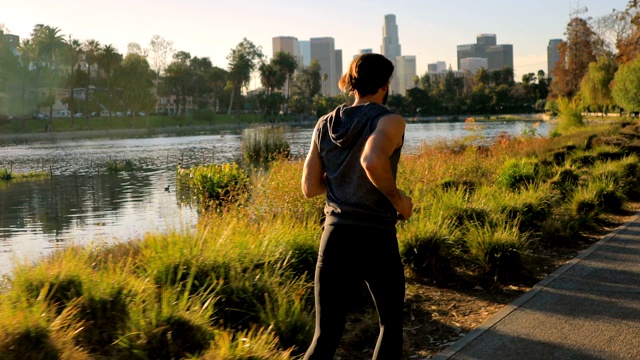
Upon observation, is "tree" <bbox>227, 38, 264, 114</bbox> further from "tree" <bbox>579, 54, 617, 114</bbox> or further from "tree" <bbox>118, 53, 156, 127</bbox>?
"tree" <bbox>579, 54, 617, 114</bbox>

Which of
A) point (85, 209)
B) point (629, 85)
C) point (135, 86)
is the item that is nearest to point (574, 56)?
point (629, 85)

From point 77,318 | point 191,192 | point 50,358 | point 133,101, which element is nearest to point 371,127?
point 50,358

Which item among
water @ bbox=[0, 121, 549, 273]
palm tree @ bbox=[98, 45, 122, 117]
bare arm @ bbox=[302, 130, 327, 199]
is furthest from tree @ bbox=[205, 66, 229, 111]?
bare arm @ bbox=[302, 130, 327, 199]

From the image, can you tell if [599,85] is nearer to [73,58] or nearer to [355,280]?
[355,280]

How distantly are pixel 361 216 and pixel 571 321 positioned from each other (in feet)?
9.44

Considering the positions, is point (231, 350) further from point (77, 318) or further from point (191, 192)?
point (191, 192)

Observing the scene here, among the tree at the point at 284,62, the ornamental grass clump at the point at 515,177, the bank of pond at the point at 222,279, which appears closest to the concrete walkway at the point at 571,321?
the bank of pond at the point at 222,279

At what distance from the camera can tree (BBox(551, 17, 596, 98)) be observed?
277 feet

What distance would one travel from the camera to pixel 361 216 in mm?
→ 3051

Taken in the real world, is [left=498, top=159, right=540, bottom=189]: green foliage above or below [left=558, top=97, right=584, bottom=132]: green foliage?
below

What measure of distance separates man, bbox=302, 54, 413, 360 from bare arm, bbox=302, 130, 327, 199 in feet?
0.22

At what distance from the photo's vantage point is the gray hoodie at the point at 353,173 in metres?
3.05

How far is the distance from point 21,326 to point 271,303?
1.76 m

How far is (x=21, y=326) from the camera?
3723 millimetres
